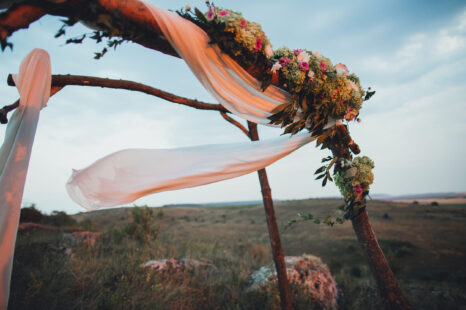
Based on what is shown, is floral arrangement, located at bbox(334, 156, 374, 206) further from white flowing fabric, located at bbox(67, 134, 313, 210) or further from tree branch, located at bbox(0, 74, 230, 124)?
tree branch, located at bbox(0, 74, 230, 124)

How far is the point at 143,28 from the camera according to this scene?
1753mm

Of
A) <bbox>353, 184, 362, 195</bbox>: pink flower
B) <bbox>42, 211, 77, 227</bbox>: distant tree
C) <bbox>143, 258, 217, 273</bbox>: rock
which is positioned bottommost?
<bbox>143, 258, 217, 273</bbox>: rock

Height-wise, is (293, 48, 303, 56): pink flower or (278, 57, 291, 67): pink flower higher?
(293, 48, 303, 56): pink flower

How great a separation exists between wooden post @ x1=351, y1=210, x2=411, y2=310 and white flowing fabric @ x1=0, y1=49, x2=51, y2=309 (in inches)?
134

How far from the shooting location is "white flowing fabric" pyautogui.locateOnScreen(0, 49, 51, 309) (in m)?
1.75

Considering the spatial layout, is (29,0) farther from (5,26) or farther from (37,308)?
(37,308)

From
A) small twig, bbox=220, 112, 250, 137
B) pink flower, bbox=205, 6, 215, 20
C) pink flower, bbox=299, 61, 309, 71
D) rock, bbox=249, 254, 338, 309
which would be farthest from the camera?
rock, bbox=249, 254, 338, 309

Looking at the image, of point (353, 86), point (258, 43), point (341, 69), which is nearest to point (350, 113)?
point (353, 86)

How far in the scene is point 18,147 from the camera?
6.35ft

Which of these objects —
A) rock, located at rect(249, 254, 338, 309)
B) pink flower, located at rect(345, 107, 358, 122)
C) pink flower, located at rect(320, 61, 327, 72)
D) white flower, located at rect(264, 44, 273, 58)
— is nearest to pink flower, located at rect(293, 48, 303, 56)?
pink flower, located at rect(320, 61, 327, 72)

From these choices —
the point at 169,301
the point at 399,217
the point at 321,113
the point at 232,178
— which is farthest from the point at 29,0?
the point at 399,217

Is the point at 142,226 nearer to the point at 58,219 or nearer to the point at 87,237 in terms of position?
the point at 87,237

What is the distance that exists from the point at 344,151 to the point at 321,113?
0.65m

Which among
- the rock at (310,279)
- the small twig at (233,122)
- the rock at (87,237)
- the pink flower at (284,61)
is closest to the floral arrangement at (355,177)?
the pink flower at (284,61)
